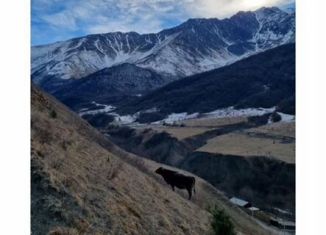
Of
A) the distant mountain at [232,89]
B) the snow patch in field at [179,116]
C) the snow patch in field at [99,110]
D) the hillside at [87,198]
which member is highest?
the distant mountain at [232,89]

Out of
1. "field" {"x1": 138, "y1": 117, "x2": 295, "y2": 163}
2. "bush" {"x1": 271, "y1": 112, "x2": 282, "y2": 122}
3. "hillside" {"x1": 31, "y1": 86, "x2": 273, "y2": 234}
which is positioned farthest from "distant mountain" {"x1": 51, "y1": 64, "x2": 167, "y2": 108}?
"hillside" {"x1": 31, "y1": 86, "x2": 273, "y2": 234}

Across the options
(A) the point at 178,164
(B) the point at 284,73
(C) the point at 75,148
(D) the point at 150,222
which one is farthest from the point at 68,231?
(B) the point at 284,73

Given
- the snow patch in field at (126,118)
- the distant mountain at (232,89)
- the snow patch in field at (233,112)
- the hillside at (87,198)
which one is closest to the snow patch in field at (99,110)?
the distant mountain at (232,89)

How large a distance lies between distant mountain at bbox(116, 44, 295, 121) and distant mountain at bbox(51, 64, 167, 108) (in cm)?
2124

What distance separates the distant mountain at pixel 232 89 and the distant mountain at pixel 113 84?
69.7 ft

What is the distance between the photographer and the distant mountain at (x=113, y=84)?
15188 cm

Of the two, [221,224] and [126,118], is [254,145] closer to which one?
[221,224]

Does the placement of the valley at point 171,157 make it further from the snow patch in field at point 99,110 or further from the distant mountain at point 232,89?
the snow patch in field at point 99,110

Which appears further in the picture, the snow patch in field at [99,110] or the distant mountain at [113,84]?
the distant mountain at [113,84]

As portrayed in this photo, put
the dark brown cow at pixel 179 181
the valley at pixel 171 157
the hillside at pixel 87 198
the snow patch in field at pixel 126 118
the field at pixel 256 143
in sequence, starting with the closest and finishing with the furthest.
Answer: the hillside at pixel 87 198 → the valley at pixel 171 157 → the dark brown cow at pixel 179 181 → the field at pixel 256 143 → the snow patch in field at pixel 126 118

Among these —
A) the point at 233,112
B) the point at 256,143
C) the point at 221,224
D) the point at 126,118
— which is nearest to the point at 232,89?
the point at 233,112
